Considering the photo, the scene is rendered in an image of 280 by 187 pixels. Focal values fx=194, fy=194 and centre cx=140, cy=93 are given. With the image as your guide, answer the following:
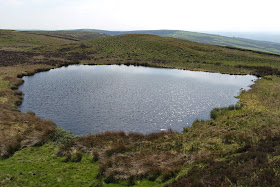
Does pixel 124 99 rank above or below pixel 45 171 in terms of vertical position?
below

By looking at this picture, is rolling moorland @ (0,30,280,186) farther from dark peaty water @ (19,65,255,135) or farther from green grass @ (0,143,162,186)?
dark peaty water @ (19,65,255,135)

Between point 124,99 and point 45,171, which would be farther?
point 124,99

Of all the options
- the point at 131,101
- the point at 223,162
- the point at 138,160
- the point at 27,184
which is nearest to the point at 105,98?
the point at 131,101

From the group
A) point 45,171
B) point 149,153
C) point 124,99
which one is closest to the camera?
point 45,171

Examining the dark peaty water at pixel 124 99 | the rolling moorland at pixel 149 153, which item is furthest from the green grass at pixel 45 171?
the dark peaty water at pixel 124 99

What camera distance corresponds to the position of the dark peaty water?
28.4 meters

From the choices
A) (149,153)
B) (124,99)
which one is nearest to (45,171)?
(149,153)

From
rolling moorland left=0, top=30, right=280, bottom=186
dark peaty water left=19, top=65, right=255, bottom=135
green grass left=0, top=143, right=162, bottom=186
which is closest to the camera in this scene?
rolling moorland left=0, top=30, right=280, bottom=186

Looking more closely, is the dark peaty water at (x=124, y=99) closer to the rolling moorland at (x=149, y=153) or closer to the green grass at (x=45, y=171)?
the rolling moorland at (x=149, y=153)

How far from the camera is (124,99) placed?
37688 millimetres

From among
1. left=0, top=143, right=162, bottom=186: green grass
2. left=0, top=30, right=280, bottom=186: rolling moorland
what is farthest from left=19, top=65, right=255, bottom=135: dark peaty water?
left=0, top=143, right=162, bottom=186: green grass

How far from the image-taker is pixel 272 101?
3572cm

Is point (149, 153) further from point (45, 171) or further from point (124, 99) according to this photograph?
point (124, 99)

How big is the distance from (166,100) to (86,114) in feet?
51.1
